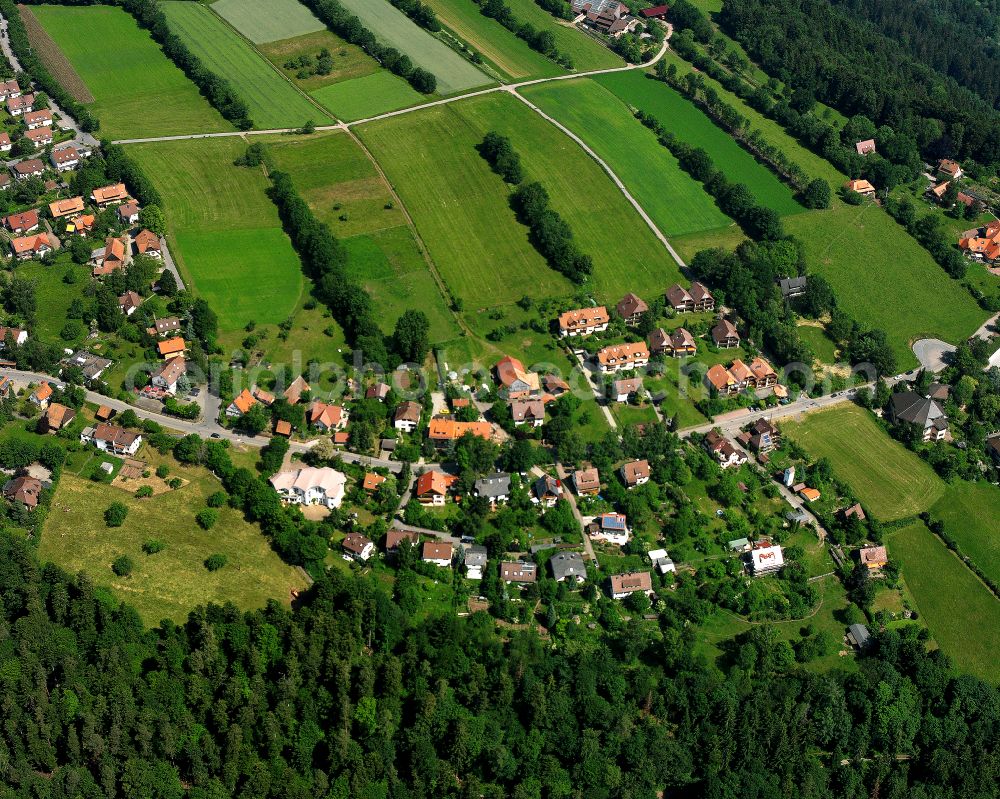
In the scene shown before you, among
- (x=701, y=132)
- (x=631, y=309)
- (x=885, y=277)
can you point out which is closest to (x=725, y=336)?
(x=631, y=309)

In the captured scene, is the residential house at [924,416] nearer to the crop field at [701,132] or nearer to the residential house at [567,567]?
the crop field at [701,132]

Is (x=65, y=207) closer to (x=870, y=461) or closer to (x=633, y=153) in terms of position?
(x=633, y=153)

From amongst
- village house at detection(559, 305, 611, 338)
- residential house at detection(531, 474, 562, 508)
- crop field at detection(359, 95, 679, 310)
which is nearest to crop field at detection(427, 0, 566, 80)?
crop field at detection(359, 95, 679, 310)

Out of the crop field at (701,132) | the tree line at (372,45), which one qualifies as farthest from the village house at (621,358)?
the tree line at (372,45)

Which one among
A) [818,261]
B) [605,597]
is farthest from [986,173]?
[605,597]

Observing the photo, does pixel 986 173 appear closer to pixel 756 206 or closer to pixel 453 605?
pixel 756 206

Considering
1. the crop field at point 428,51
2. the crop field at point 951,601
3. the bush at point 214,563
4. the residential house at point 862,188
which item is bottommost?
the bush at point 214,563
